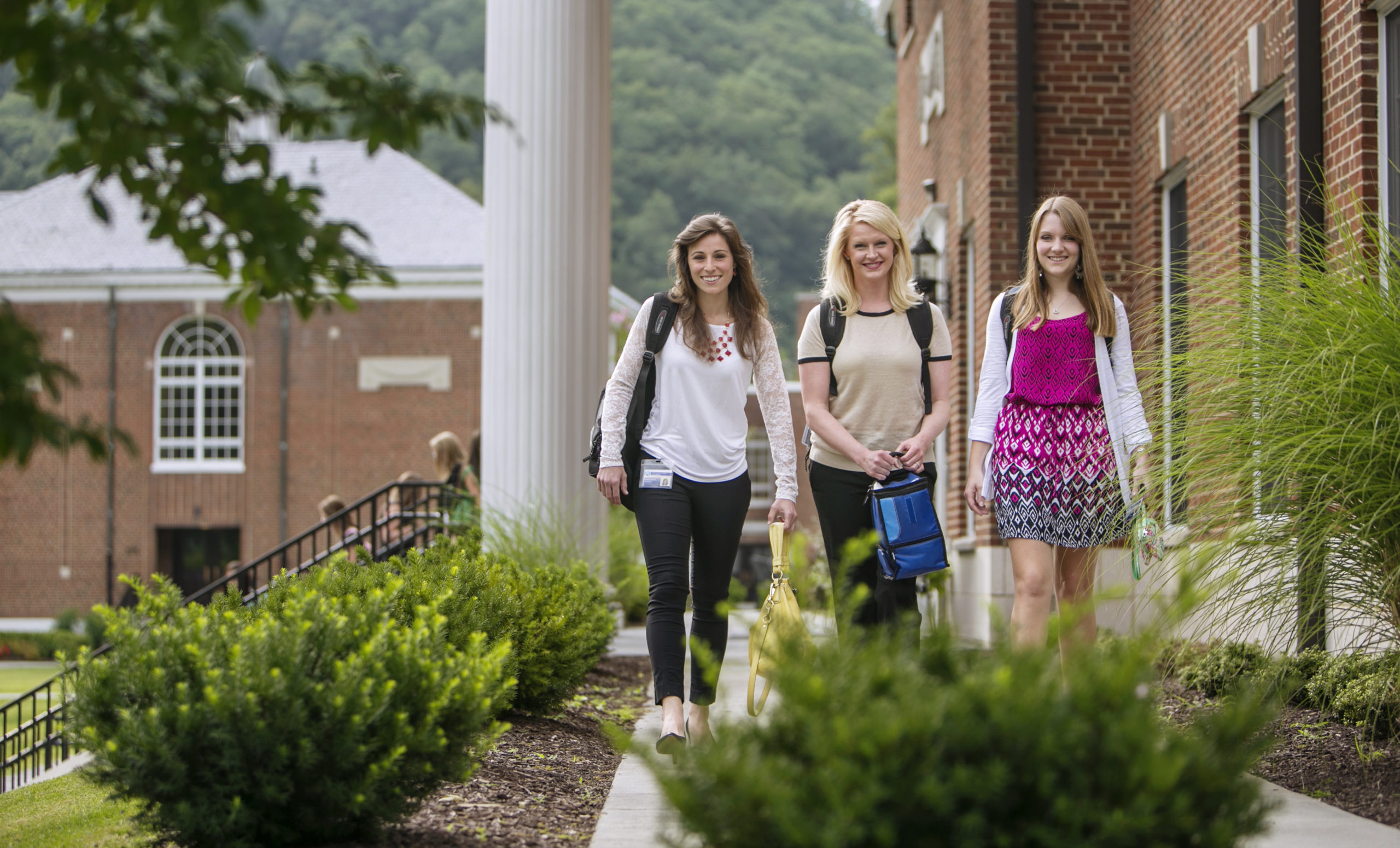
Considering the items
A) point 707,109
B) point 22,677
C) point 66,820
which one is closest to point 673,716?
point 66,820

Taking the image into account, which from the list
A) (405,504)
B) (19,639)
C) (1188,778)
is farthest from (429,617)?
(19,639)

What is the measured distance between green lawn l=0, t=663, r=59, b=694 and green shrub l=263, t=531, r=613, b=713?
16763mm

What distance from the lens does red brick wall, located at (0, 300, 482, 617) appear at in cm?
3072

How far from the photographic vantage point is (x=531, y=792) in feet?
13.2

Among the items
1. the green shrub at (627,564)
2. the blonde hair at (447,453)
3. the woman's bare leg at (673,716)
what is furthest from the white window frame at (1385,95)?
the blonde hair at (447,453)

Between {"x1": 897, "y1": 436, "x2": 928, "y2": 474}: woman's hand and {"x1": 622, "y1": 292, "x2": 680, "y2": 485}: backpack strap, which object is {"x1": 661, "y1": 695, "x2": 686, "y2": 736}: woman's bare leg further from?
{"x1": 897, "y1": 436, "x2": 928, "y2": 474}: woman's hand

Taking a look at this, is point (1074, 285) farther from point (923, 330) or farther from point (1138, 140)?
point (1138, 140)

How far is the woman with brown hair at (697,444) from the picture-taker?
432 cm

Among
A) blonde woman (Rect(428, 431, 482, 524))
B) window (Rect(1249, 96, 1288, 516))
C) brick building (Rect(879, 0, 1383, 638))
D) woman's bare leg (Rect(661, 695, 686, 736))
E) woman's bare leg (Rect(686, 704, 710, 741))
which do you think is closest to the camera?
woman's bare leg (Rect(661, 695, 686, 736))

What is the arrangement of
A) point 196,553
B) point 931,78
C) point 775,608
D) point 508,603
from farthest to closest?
Answer: 1. point 196,553
2. point 931,78
3. point 508,603
4. point 775,608

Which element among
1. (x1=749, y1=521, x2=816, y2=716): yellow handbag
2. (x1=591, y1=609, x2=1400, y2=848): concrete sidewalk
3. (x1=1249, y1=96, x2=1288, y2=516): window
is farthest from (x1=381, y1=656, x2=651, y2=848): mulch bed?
(x1=1249, y1=96, x2=1288, y2=516): window

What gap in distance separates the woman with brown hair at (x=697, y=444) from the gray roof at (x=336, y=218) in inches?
1035

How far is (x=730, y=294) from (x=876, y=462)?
80cm

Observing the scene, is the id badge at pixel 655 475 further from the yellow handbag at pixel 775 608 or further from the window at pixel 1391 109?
the window at pixel 1391 109
